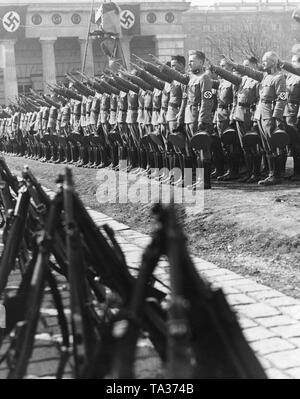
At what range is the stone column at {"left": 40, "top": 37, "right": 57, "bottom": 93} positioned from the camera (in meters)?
55.2

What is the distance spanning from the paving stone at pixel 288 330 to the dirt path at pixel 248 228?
0.84 meters

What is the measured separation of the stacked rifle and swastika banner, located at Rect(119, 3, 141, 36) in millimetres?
51549

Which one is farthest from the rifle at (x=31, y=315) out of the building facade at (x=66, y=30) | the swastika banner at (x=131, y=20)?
the swastika banner at (x=131, y=20)

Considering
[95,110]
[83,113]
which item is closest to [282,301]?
[95,110]

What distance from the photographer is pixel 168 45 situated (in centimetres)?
5538

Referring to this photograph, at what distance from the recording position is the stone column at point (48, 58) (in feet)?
181

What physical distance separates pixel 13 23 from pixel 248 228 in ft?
162

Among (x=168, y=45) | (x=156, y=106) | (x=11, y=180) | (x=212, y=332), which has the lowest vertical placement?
(x=212, y=332)

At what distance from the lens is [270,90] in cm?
1012

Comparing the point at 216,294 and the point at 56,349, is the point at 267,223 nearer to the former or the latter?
the point at 56,349

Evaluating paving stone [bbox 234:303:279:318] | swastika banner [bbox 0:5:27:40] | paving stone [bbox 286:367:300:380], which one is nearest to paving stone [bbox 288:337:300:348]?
paving stone [bbox 286:367:300:380]

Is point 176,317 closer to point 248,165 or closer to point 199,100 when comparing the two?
point 199,100

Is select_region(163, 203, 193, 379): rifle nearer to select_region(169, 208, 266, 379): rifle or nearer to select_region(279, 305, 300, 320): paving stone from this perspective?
select_region(169, 208, 266, 379): rifle

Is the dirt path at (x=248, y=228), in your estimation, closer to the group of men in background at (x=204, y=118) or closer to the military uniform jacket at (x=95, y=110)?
the group of men in background at (x=204, y=118)
